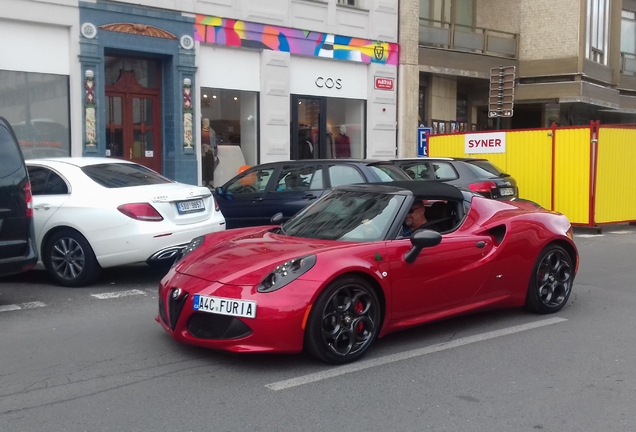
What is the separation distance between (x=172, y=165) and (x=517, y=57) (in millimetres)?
13467

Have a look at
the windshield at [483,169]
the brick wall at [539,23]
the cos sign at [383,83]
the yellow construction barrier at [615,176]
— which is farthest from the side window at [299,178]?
the brick wall at [539,23]

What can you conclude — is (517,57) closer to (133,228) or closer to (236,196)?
(236,196)

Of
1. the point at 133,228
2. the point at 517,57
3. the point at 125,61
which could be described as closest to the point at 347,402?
the point at 133,228

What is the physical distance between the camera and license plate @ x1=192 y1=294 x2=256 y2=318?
16.8 ft

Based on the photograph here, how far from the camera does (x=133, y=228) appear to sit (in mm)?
8383

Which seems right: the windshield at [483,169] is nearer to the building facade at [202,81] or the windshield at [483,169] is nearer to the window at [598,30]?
the building facade at [202,81]

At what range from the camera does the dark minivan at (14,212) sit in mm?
7273

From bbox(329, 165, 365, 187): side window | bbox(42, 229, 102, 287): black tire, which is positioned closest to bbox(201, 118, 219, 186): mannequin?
bbox(329, 165, 365, 187): side window

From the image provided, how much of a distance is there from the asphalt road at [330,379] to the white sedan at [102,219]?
117 cm

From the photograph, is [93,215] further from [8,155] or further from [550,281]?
[550,281]

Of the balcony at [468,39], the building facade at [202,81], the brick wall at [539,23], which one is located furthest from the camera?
the brick wall at [539,23]

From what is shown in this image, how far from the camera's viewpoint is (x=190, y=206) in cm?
895

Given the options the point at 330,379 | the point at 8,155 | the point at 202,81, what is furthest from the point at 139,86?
the point at 330,379

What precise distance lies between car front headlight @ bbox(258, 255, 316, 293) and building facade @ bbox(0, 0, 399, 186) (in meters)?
11.0
